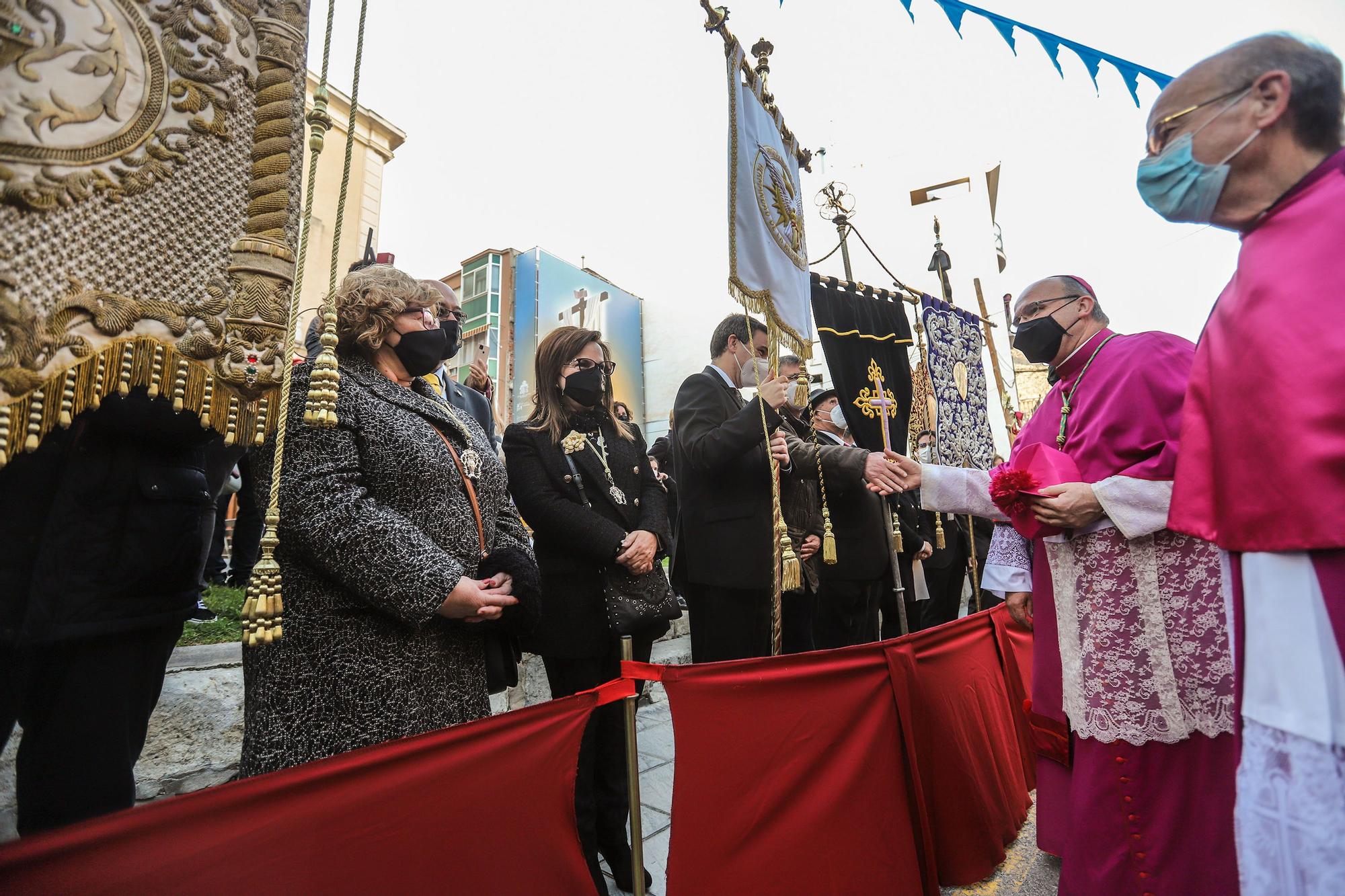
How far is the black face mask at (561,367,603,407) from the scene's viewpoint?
2.53 m

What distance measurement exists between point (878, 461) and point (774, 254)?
101cm

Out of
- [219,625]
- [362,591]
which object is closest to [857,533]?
[362,591]

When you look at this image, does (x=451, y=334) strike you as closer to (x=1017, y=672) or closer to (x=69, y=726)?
(x=69, y=726)

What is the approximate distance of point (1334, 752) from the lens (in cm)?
90

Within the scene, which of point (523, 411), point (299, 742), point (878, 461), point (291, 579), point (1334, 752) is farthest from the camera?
point (523, 411)

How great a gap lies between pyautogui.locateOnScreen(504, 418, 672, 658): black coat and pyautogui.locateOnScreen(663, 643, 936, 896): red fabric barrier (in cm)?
56

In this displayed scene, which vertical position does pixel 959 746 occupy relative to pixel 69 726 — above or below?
below

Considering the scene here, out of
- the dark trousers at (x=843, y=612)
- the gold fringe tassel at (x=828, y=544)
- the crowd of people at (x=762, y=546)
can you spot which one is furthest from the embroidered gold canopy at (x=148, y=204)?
the dark trousers at (x=843, y=612)

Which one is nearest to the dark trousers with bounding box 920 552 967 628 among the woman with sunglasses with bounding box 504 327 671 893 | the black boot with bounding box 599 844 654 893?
the woman with sunglasses with bounding box 504 327 671 893

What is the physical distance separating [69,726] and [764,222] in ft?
8.79

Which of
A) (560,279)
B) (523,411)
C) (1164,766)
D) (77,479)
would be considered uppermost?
(560,279)

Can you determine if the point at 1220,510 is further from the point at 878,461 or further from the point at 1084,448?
the point at 878,461

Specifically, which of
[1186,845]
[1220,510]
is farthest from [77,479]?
[1186,845]

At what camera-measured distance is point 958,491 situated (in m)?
2.36
